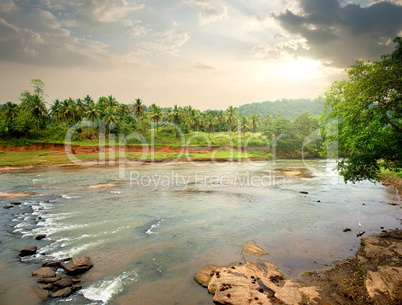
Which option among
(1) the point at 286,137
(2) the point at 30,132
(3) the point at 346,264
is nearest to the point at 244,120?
(1) the point at 286,137

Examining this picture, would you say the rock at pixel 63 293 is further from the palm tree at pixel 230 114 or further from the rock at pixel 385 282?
the palm tree at pixel 230 114

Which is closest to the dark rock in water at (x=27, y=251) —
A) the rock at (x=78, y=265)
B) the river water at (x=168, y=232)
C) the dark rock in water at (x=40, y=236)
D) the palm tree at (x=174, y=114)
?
the river water at (x=168, y=232)

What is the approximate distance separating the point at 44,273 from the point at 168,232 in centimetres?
670

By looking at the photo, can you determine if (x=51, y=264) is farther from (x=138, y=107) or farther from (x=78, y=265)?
(x=138, y=107)

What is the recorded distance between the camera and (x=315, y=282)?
8.96 m

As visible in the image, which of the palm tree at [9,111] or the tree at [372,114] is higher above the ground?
the palm tree at [9,111]

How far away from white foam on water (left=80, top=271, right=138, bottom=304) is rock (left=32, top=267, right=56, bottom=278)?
1.82 meters

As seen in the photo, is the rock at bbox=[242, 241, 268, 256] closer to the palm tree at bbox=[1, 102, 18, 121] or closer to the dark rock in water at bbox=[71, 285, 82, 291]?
the dark rock in water at bbox=[71, 285, 82, 291]

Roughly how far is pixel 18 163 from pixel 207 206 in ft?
A: 135

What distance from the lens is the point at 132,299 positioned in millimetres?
8156

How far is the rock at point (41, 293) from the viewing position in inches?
318

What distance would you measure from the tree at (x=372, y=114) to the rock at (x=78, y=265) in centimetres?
1444

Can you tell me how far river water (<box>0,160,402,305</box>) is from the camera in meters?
9.09

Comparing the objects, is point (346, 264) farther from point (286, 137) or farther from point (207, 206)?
point (286, 137)
